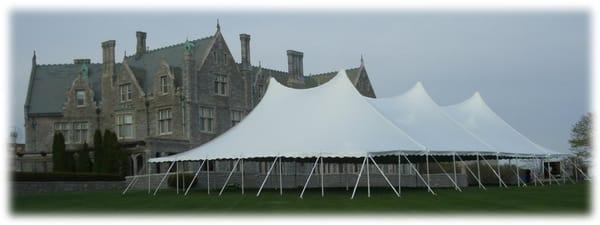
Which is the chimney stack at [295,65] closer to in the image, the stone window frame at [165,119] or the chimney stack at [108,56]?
the stone window frame at [165,119]

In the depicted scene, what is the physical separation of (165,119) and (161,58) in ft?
9.64

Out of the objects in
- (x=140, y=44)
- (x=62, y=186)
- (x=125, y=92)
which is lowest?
(x=62, y=186)

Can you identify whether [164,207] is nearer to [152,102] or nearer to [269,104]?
[269,104]

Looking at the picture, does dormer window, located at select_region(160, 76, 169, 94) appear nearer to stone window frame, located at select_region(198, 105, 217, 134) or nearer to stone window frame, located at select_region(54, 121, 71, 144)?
stone window frame, located at select_region(198, 105, 217, 134)

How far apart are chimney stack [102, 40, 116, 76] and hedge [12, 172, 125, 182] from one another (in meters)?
8.42

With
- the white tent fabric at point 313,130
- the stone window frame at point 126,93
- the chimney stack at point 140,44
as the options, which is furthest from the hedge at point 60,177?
the chimney stack at point 140,44

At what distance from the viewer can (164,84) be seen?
118 feet

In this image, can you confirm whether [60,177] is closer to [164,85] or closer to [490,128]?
[164,85]

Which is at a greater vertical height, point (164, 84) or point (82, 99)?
point (164, 84)

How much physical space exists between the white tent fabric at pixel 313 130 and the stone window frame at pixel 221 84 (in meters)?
11.5

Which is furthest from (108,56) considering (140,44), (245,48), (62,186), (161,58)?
(62,186)

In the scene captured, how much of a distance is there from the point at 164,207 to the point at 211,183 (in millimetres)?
13401

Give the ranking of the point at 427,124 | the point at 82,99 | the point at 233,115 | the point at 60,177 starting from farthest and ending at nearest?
the point at 82,99
the point at 233,115
the point at 60,177
the point at 427,124

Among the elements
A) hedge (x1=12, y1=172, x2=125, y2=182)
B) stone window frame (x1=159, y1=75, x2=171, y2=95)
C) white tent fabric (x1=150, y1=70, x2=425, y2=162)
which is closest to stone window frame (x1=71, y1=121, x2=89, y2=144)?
stone window frame (x1=159, y1=75, x2=171, y2=95)
